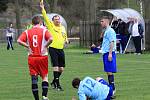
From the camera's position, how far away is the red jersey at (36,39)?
1373 centimetres

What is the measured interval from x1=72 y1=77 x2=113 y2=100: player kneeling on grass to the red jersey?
259 centimetres

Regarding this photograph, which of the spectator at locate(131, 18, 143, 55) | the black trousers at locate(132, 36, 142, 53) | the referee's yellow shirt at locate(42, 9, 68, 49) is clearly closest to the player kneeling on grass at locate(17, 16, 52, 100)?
the referee's yellow shirt at locate(42, 9, 68, 49)

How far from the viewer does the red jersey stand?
13.7 meters

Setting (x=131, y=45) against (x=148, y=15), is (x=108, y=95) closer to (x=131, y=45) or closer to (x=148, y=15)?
(x=131, y=45)

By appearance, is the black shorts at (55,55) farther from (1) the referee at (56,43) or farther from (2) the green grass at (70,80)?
(2) the green grass at (70,80)

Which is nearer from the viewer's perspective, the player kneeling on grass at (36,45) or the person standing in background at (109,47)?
the player kneeling on grass at (36,45)

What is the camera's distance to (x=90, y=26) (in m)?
43.8

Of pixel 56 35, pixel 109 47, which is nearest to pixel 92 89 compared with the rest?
pixel 109 47

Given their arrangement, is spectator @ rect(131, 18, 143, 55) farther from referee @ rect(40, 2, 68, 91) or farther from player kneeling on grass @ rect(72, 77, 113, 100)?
player kneeling on grass @ rect(72, 77, 113, 100)

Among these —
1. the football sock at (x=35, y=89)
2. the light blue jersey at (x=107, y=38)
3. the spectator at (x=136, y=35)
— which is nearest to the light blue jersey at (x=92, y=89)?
the football sock at (x=35, y=89)

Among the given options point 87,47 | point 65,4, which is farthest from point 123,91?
point 65,4

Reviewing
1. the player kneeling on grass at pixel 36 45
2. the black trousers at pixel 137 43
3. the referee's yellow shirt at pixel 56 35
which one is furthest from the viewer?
the black trousers at pixel 137 43

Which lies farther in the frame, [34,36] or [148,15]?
[148,15]

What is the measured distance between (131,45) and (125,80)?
18.1 m
